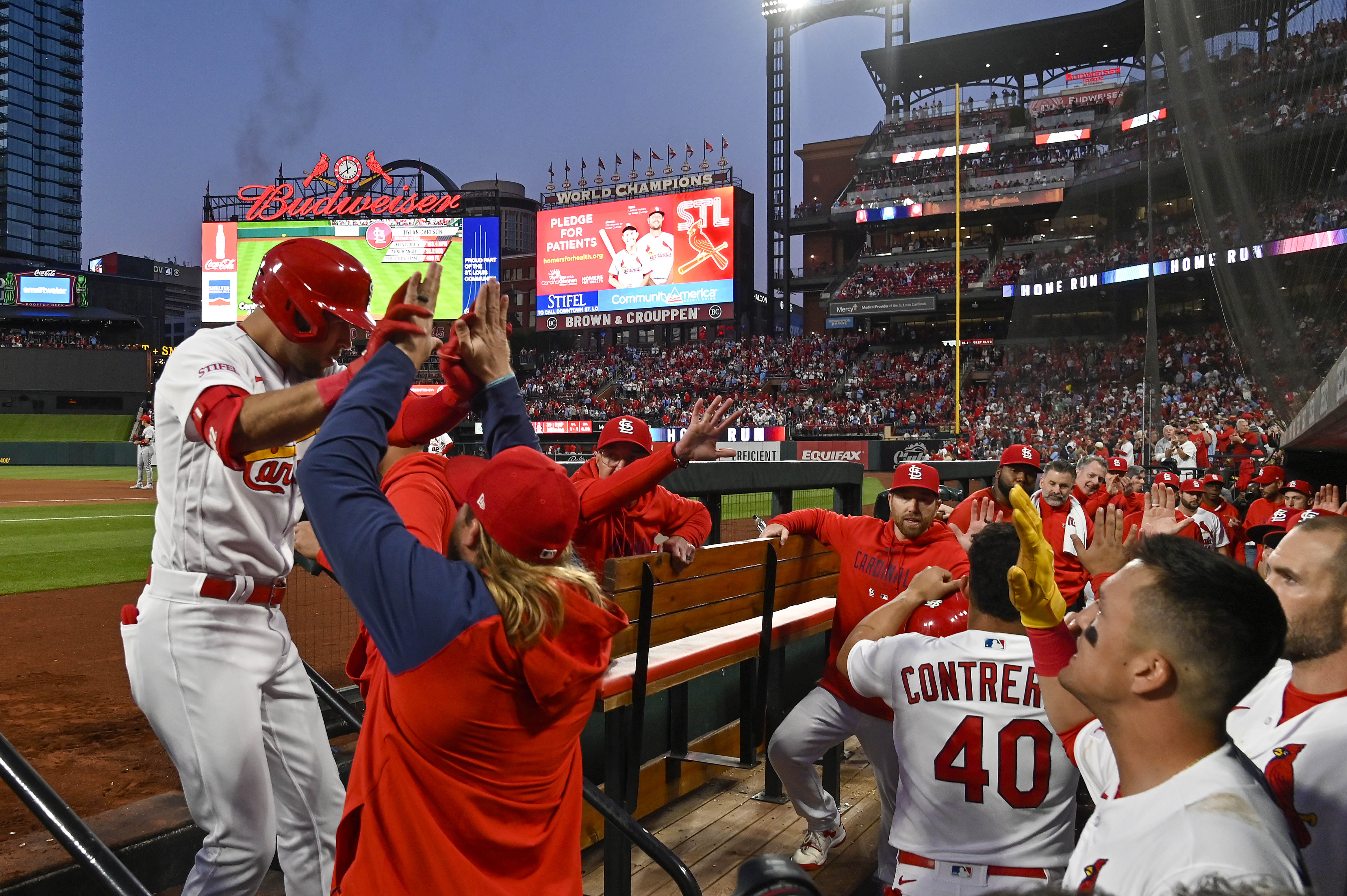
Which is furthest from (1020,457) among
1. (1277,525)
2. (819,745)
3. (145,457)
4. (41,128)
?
(41,128)

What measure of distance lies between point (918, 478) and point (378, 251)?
38393 mm

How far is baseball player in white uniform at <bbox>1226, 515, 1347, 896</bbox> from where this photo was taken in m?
1.93

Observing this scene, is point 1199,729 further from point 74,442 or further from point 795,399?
point 74,442

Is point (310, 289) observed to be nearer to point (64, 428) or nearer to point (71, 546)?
point (71, 546)

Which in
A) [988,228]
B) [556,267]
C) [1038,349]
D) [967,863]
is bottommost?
[967,863]

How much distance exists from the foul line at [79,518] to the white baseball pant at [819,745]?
623 inches

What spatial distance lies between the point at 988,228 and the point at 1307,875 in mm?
51971

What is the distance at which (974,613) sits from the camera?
9.33 ft


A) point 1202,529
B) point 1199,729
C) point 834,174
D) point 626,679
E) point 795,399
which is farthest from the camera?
point 834,174

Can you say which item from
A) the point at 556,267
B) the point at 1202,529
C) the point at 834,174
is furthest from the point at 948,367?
the point at 1202,529

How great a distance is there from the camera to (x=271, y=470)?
8.12ft

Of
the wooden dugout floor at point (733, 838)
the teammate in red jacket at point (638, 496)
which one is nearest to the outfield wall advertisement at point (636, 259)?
the teammate in red jacket at point (638, 496)

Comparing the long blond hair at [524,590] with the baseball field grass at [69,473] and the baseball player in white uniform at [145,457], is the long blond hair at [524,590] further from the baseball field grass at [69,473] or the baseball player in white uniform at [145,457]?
the baseball field grass at [69,473]

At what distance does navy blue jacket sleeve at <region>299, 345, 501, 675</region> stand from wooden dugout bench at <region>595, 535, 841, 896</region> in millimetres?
1633
